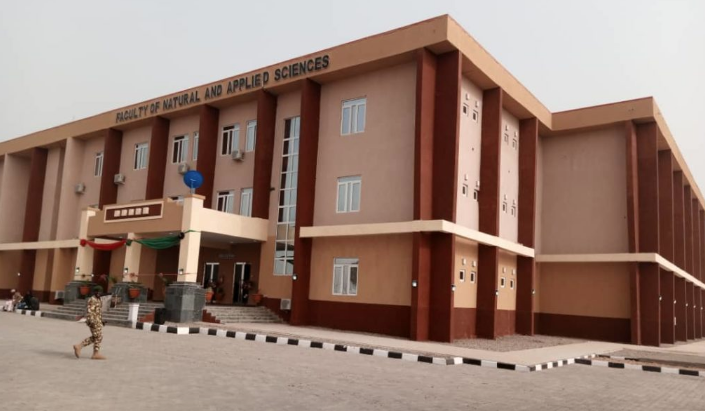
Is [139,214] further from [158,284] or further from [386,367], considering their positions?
[386,367]

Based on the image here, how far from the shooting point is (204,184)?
2762cm

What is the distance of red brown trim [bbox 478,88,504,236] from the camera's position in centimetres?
2336

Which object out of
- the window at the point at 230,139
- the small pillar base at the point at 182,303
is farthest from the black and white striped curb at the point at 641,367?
the window at the point at 230,139

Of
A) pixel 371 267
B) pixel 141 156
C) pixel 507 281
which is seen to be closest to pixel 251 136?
pixel 141 156

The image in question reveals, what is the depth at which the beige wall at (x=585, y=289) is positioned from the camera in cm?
2650

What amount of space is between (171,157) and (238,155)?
206 inches

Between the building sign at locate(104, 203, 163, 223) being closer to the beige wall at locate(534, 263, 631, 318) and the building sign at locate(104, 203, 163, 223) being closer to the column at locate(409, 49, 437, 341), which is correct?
the column at locate(409, 49, 437, 341)

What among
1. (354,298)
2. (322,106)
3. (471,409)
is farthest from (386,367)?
(322,106)

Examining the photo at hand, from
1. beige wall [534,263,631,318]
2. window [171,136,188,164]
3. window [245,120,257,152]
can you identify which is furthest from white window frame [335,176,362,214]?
beige wall [534,263,631,318]

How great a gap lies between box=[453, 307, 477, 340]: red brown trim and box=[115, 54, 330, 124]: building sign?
10.6 m

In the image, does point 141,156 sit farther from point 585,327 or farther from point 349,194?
point 585,327

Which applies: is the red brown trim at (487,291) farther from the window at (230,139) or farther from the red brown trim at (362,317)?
the window at (230,139)

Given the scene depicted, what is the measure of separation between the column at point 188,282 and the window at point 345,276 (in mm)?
4947

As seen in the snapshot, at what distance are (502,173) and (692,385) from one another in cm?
1500
